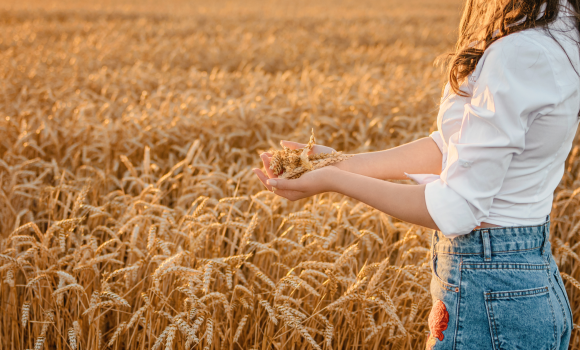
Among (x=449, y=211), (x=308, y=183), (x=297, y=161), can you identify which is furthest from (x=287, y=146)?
(x=449, y=211)

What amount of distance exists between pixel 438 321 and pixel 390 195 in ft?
1.15

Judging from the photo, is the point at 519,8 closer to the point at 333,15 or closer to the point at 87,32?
the point at 87,32

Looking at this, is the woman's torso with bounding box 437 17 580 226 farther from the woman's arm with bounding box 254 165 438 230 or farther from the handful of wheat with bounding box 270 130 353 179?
the handful of wheat with bounding box 270 130 353 179

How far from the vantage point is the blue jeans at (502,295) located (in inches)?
39.7

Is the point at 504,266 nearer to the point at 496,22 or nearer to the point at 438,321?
the point at 438,321

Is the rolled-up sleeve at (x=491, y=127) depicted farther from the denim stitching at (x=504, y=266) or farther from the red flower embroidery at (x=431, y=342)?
the red flower embroidery at (x=431, y=342)

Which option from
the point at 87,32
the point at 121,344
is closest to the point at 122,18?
the point at 87,32

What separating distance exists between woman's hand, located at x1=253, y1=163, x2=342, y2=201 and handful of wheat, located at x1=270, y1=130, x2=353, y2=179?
4 centimetres

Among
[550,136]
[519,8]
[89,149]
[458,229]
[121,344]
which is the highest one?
[519,8]

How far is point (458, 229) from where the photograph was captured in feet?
3.22

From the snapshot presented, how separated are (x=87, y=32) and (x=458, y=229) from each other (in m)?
10.7

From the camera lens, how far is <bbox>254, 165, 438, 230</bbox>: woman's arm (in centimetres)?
105

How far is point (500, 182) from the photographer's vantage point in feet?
3.09

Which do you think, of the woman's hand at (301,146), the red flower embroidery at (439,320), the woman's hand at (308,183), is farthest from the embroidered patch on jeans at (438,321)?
the woman's hand at (301,146)
